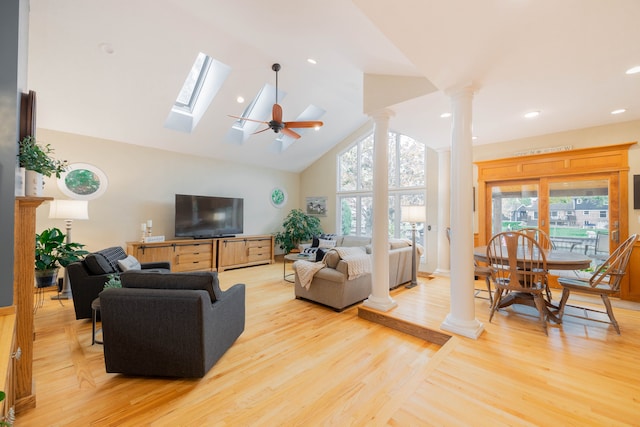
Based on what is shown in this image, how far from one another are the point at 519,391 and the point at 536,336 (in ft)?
3.51

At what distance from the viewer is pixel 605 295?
2641mm

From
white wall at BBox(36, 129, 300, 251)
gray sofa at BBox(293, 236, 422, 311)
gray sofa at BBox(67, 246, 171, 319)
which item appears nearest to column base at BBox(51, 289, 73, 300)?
white wall at BBox(36, 129, 300, 251)

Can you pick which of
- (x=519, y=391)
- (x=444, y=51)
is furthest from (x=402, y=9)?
(x=519, y=391)

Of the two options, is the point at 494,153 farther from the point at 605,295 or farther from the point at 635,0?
the point at 635,0

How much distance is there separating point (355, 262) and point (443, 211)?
271cm

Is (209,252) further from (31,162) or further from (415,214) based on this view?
(415,214)

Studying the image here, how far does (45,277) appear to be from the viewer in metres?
3.98

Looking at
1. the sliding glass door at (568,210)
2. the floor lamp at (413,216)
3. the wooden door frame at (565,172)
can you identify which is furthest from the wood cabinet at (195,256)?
the sliding glass door at (568,210)

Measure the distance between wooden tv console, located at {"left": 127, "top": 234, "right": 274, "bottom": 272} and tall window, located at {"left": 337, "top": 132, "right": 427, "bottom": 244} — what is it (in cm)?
240

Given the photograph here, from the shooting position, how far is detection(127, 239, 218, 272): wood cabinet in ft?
16.2

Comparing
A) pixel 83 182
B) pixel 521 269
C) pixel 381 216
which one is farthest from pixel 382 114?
pixel 83 182

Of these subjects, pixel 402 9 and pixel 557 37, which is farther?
pixel 557 37

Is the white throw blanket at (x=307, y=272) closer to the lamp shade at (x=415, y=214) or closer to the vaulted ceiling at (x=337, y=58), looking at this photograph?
the lamp shade at (x=415, y=214)

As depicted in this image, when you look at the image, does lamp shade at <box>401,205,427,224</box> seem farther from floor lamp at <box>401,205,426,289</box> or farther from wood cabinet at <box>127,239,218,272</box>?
wood cabinet at <box>127,239,218,272</box>
